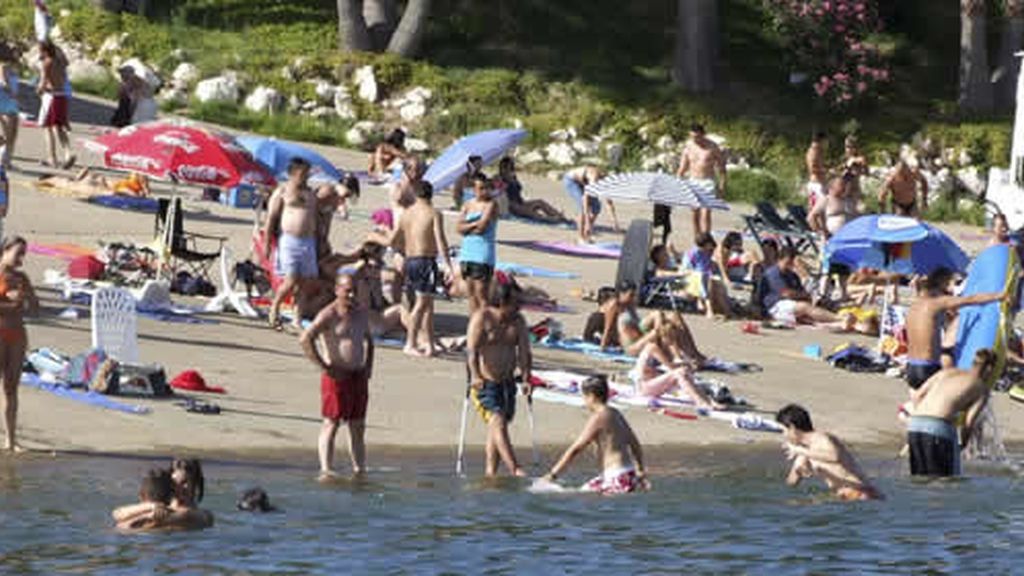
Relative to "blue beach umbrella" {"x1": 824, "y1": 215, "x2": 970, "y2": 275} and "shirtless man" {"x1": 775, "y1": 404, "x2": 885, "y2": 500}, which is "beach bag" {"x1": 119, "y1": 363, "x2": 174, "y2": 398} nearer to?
"shirtless man" {"x1": 775, "y1": 404, "x2": 885, "y2": 500}

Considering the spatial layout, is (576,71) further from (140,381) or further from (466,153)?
(140,381)

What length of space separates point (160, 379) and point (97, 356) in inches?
19.9

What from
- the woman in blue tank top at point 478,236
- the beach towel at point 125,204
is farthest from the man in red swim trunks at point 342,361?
the beach towel at point 125,204

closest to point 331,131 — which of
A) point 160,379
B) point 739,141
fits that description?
point 739,141

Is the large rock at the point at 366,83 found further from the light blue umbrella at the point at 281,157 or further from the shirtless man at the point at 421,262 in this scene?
the shirtless man at the point at 421,262

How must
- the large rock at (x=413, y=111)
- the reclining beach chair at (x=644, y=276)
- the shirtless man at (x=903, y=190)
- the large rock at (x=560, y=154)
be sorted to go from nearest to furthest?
the reclining beach chair at (x=644, y=276)
the shirtless man at (x=903, y=190)
the large rock at (x=560, y=154)
the large rock at (x=413, y=111)

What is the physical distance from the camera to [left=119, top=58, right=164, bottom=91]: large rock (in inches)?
1380

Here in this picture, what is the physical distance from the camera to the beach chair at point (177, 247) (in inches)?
988

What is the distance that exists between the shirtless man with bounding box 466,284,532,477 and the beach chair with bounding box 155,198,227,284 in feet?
20.0

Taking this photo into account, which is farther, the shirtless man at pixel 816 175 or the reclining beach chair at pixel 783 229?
the shirtless man at pixel 816 175

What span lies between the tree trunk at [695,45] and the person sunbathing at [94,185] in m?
12.3

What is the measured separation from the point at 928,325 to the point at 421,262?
14.7 feet

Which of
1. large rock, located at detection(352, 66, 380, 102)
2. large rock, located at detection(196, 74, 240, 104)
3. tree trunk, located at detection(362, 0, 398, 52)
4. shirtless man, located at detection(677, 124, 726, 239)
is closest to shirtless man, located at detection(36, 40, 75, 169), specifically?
shirtless man, located at detection(677, 124, 726, 239)

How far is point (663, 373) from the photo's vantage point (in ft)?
76.4
